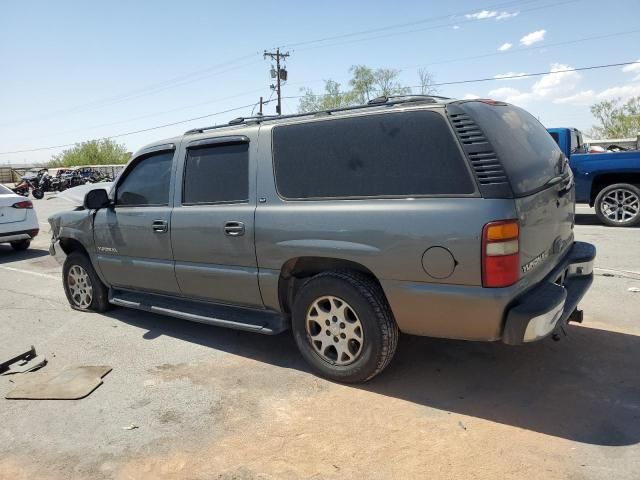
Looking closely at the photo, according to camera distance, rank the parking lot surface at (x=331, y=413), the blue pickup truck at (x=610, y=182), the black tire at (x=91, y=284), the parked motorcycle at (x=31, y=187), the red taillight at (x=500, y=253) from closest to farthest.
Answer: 1. the parking lot surface at (x=331, y=413)
2. the red taillight at (x=500, y=253)
3. the black tire at (x=91, y=284)
4. the blue pickup truck at (x=610, y=182)
5. the parked motorcycle at (x=31, y=187)

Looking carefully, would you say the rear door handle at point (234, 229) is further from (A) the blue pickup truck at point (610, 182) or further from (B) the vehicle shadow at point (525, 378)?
(A) the blue pickup truck at point (610, 182)

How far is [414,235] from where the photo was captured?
10.00ft

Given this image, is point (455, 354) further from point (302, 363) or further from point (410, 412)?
point (302, 363)

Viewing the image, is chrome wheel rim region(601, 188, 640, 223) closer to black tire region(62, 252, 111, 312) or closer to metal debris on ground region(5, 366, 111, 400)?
black tire region(62, 252, 111, 312)

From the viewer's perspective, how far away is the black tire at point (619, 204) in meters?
9.43

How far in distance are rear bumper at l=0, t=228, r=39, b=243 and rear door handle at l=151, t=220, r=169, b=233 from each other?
6.70m

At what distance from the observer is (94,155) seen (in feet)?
265

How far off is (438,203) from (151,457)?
2211 mm

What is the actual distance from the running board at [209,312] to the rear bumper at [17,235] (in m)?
5.77

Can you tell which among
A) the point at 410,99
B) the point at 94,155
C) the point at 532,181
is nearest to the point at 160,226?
the point at 410,99

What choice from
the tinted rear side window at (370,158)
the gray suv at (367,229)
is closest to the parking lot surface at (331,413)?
the gray suv at (367,229)

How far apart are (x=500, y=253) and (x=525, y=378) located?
47.5 inches

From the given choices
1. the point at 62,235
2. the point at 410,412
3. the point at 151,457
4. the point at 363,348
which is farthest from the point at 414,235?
the point at 62,235

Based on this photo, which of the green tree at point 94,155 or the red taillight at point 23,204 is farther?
the green tree at point 94,155
